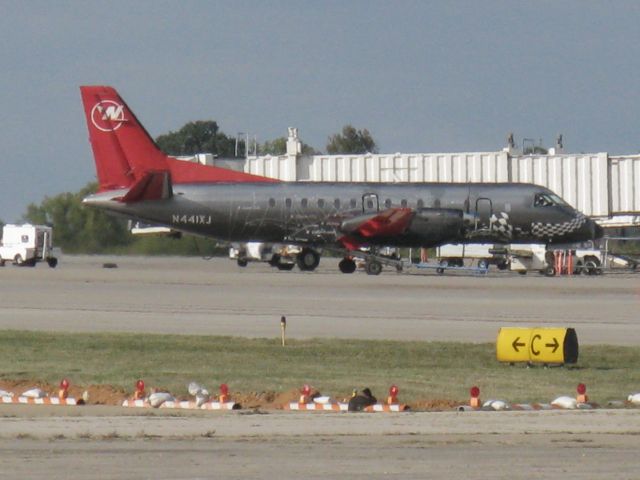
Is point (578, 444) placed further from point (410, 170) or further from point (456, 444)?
point (410, 170)

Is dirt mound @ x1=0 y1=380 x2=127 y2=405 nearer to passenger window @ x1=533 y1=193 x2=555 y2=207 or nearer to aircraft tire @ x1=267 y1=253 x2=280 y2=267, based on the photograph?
passenger window @ x1=533 y1=193 x2=555 y2=207

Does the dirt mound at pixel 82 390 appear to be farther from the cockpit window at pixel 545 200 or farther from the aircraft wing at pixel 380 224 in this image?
the cockpit window at pixel 545 200

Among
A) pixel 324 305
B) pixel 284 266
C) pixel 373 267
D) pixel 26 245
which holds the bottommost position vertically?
pixel 324 305

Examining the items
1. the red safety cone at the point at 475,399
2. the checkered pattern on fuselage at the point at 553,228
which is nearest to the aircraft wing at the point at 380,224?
the checkered pattern on fuselage at the point at 553,228

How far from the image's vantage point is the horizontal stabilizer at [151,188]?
55.5 metres

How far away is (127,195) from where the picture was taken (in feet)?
183

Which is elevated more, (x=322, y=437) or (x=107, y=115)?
(x=107, y=115)

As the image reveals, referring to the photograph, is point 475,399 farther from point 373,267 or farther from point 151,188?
point 151,188

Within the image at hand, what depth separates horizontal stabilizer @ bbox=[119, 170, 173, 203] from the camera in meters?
55.5

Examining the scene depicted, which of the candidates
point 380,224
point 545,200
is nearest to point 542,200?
point 545,200

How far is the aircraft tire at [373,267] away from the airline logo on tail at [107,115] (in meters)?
12.4

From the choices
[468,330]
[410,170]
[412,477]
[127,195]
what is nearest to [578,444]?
[412,477]

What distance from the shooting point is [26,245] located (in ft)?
229

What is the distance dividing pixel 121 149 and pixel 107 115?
77.6 inches
